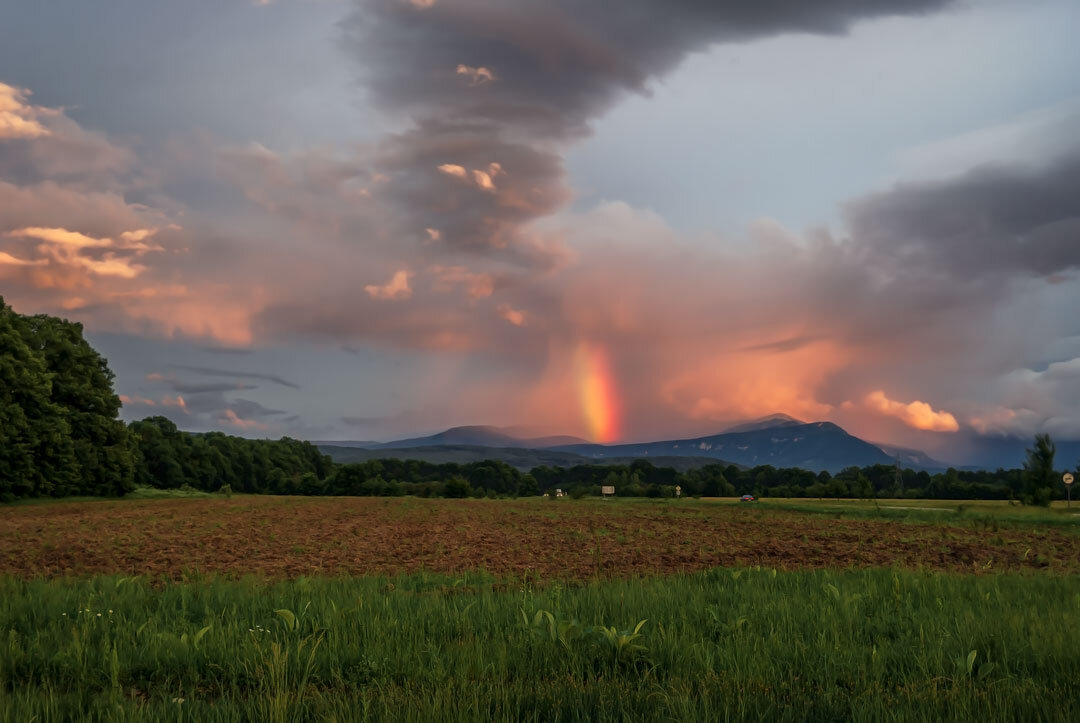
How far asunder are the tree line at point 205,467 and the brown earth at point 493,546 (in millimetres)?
19903

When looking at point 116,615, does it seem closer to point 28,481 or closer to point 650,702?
point 650,702

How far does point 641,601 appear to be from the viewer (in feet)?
36.0

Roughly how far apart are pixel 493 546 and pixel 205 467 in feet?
305

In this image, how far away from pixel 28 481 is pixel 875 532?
65141 mm

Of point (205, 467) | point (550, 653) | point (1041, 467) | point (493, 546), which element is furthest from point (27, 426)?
point (1041, 467)

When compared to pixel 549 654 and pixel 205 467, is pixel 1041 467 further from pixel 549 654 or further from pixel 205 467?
pixel 205 467

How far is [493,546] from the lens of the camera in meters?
24.6

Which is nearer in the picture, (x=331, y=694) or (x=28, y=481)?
(x=331, y=694)

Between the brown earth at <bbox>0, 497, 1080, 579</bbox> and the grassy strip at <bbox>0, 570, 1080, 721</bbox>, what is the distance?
5816mm

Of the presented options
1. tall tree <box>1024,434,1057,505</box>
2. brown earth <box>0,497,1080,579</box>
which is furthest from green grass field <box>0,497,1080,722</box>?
tall tree <box>1024,434,1057,505</box>

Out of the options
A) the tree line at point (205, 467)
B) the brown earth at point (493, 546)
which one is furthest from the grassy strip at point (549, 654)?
the tree line at point (205, 467)

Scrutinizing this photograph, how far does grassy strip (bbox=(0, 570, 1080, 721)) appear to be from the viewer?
585 centimetres

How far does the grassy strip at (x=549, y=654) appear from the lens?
5848 mm

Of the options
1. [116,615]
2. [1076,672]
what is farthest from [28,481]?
[1076,672]
